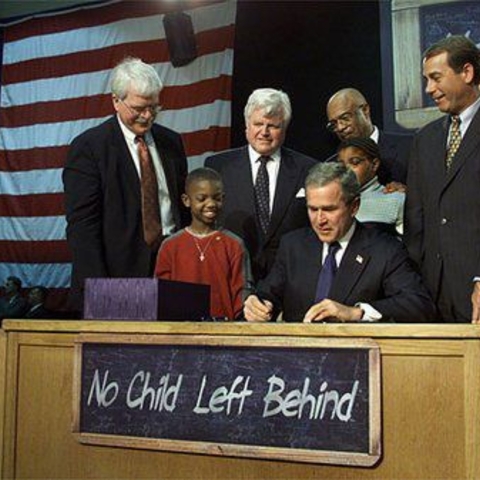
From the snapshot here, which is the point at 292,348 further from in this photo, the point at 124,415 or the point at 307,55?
the point at 307,55

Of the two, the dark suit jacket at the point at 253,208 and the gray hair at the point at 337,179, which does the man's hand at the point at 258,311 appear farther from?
the dark suit jacket at the point at 253,208

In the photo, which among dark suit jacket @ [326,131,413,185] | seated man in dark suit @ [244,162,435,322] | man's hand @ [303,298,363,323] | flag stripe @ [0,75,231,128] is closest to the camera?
man's hand @ [303,298,363,323]

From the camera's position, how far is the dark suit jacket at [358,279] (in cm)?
222

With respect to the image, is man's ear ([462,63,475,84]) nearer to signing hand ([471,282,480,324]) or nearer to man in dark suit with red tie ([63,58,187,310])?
signing hand ([471,282,480,324])

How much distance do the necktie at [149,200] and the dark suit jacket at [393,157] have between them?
0.83 meters

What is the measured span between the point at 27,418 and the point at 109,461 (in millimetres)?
271

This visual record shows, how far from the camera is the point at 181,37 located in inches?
215

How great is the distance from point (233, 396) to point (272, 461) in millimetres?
154

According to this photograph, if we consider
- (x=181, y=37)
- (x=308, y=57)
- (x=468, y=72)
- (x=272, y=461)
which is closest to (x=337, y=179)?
(x=468, y=72)

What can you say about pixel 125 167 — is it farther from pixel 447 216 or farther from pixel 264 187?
pixel 447 216

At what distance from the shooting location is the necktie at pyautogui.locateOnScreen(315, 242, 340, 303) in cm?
233

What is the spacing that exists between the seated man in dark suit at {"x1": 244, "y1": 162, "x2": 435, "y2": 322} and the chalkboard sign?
0.53 metres

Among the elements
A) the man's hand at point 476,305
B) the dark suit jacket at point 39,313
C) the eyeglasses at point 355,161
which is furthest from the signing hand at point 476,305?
the dark suit jacket at point 39,313

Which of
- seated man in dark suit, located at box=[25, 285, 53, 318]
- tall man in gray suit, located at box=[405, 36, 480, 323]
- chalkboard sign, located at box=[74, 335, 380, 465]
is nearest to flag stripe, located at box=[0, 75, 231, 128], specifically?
seated man in dark suit, located at box=[25, 285, 53, 318]
